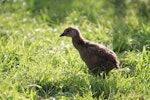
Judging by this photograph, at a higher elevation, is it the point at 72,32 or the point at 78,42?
the point at 72,32

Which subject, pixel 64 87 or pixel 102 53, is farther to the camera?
pixel 102 53

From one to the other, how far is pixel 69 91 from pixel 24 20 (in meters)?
3.68

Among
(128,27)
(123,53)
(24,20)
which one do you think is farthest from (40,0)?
(123,53)

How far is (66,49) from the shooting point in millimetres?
8406

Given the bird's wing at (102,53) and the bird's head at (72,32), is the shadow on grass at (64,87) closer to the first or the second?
the bird's wing at (102,53)

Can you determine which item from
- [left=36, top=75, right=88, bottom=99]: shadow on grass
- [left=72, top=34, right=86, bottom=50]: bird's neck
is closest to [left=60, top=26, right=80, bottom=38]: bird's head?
[left=72, top=34, right=86, bottom=50]: bird's neck

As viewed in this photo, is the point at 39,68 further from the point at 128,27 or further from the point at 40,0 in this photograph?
the point at 40,0

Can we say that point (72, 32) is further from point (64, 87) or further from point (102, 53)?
point (64, 87)

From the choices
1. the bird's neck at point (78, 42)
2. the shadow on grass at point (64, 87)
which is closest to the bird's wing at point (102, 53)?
the bird's neck at point (78, 42)

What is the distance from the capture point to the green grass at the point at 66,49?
22.3 ft

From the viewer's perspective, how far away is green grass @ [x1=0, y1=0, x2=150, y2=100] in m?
6.79

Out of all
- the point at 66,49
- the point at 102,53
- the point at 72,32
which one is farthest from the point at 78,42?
the point at 66,49

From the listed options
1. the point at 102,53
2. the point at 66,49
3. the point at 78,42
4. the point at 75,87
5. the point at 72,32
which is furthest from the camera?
the point at 66,49

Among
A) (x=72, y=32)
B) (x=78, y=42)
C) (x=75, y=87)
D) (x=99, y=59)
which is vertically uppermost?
(x=72, y=32)
